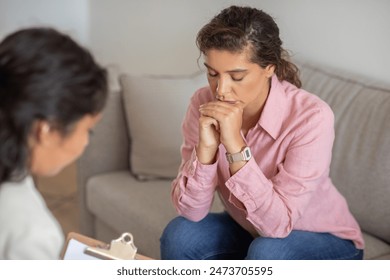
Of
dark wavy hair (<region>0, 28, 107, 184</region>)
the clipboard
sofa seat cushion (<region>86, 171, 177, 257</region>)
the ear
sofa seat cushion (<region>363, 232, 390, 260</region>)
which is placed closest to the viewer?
dark wavy hair (<region>0, 28, 107, 184</region>)

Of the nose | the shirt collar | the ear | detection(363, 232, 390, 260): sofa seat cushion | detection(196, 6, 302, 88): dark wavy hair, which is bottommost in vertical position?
detection(363, 232, 390, 260): sofa seat cushion

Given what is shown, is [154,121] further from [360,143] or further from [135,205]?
[360,143]

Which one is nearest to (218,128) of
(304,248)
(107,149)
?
(304,248)

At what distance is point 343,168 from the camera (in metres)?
1.47

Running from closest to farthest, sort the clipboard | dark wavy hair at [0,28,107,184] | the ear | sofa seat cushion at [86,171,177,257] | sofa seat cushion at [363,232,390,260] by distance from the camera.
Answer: dark wavy hair at [0,28,107,184] < the clipboard < the ear < sofa seat cushion at [363,232,390,260] < sofa seat cushion at [86,171,177,257]

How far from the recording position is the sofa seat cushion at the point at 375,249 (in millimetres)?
1383

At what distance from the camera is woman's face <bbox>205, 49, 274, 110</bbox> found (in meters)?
1.18

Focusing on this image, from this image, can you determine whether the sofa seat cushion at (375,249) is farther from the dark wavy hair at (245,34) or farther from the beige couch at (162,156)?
the dark wavy hair at (245,34)

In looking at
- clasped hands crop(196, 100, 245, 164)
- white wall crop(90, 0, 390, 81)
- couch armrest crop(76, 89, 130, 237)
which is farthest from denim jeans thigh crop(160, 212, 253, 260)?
couch armrest crop(76, 89, 130, 237)

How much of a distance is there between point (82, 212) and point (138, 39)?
543 millimetres

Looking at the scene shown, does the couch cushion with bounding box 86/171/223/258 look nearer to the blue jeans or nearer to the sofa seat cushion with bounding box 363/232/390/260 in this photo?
the blue jeans

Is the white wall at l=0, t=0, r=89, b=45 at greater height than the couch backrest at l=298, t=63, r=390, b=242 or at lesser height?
greater

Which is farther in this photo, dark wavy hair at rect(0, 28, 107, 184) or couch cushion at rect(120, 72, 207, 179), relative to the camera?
couch cushion at rect(120, 72, 207, 179)
